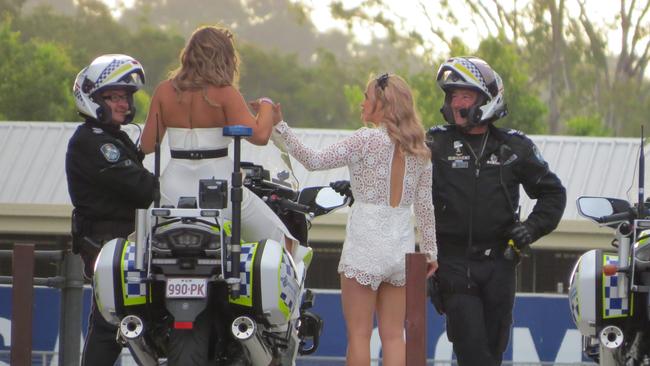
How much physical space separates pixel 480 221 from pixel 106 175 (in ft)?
6.30

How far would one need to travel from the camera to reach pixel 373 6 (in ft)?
180

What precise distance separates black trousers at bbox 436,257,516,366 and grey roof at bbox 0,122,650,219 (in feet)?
40.9

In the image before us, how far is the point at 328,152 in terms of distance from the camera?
8.61m

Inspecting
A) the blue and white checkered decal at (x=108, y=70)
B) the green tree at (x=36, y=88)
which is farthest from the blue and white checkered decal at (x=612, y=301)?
the green tree at (x=36, y=88)

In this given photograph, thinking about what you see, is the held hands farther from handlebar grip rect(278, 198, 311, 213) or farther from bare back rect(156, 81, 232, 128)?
handlebar grip rect(278, 198, 311, 213)

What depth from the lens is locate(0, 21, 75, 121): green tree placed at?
4900cm

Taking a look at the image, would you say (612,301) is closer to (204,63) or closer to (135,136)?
(204,63)

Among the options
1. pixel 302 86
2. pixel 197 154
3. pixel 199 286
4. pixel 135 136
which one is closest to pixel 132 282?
pixel 199 286

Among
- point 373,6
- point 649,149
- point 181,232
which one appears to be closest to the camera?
point 181,232

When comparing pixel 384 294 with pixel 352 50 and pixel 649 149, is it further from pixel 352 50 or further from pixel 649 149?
pixel 352 50

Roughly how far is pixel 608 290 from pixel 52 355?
5324 mm

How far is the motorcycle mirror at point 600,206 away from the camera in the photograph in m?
8.33

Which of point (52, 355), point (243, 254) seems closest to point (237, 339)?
point (243, 254)

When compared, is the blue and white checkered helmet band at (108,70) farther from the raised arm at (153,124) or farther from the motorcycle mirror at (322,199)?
the motorcycle mirror at (322,199)
